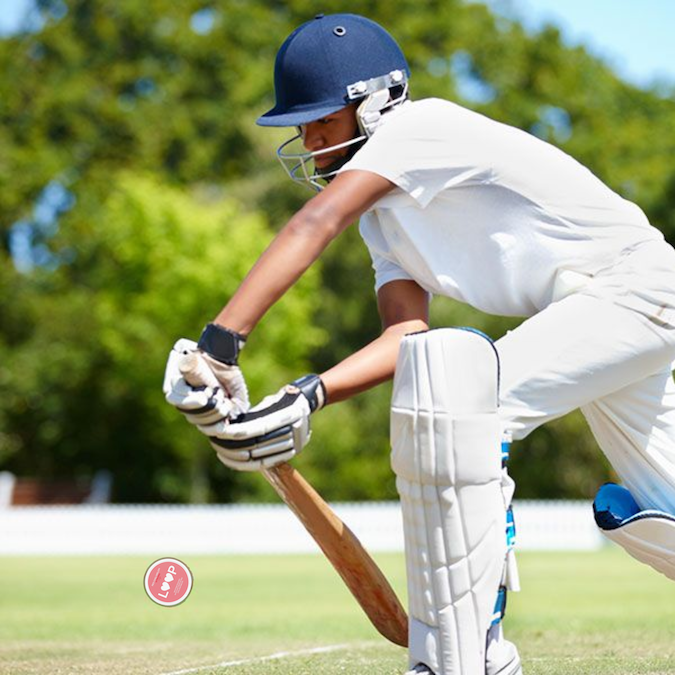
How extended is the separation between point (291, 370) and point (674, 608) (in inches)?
908

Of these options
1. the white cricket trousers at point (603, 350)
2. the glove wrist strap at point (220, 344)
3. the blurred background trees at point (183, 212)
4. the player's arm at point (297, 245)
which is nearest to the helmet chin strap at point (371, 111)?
the player's arm at point (297, 245)

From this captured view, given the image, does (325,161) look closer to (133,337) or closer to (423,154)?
(423,154)

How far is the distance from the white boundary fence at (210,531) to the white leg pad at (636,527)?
63.7ft

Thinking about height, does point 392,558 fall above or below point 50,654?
below

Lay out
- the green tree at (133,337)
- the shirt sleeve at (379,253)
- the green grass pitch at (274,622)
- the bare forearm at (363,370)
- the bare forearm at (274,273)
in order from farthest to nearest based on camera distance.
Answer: the green tree at (133,337) → the green grass pitch at (274,622) → the shirt sleeve at (379,253) → the bare forearm at (363,370) → the bare forearm at (274,273)

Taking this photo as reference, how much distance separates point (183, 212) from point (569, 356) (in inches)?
1146

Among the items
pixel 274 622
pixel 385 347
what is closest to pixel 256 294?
pixel 385 347

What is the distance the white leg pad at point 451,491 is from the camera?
3.16 metres

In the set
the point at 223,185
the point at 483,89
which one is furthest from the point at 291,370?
the point at 483,89

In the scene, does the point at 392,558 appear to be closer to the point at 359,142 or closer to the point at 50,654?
the point at 50,654

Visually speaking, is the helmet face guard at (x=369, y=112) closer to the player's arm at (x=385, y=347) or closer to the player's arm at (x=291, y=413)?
the player's arm at (x=385, y=347)

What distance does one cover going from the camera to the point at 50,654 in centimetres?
541

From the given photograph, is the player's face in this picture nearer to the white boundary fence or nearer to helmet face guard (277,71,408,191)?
helmet face guard (277,71,408,191)

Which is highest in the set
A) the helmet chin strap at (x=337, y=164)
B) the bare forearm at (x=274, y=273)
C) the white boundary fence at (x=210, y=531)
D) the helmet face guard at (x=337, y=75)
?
the helmet face guard at (x=337, y=75)
